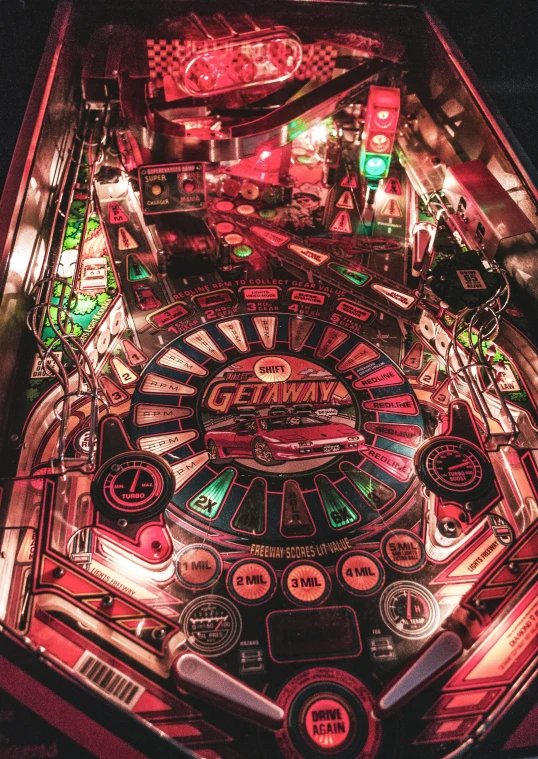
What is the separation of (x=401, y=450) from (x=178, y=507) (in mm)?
902

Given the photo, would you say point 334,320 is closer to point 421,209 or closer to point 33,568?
point 421,209

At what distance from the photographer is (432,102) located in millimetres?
4438

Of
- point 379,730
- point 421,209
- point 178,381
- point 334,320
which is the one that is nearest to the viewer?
point 379,730

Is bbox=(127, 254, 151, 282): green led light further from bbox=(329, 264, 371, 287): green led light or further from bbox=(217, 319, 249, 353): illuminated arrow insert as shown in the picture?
bbox=(329, 264, 371, 287): green led light

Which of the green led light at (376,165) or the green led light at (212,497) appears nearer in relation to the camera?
the green led light at (212,497)

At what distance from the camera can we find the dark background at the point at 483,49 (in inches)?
183

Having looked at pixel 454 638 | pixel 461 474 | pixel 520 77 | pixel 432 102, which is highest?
pixel 520 77

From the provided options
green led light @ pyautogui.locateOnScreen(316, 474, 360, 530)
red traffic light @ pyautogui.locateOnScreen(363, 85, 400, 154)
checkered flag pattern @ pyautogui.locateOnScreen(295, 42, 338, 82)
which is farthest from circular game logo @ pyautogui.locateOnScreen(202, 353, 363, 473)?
checkered flag pattern @ pyautogui.locateOnScreen(295, 42, 338, 82)

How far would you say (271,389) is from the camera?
9.12ft

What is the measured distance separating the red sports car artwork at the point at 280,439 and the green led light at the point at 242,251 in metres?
1.15

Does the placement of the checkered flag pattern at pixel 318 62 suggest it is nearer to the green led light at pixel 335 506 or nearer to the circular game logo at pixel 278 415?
the circular game logo at pixel 278 415

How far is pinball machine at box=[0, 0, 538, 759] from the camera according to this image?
6.29ft

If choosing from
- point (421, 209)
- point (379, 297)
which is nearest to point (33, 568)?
point (379, 297)

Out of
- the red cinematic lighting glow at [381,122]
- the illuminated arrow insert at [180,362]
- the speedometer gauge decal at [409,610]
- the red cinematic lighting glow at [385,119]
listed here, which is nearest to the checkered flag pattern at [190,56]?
the red cinematic lighting glow at [381,122]
